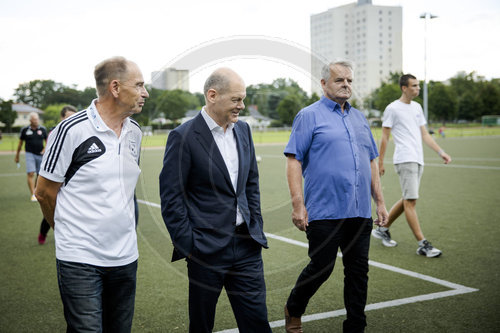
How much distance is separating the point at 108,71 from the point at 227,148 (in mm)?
814

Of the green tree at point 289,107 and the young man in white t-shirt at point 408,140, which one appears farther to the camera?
the young man in white t-shirt at point 408,140

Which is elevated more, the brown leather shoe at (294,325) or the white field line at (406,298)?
the brown leather shoe at (294,325)

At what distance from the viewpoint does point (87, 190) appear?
2.48 metres

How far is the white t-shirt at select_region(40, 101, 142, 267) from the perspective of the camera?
2455 millimetres

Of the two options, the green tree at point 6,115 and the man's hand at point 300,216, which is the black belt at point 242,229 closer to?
the man's hand at point 300,216

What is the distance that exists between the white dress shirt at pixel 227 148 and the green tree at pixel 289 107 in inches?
22.5

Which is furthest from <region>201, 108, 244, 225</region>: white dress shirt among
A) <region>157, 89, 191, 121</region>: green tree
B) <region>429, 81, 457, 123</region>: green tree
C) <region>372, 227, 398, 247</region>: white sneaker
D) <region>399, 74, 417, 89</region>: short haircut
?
<region>429, 81, 457, 123</region>: green tree

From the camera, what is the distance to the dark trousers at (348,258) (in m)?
3.49

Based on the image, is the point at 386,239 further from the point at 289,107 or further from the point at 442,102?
the point at 442,102

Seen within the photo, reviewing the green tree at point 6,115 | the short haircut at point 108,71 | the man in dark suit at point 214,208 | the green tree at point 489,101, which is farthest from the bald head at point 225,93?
the green tree at point 489,101

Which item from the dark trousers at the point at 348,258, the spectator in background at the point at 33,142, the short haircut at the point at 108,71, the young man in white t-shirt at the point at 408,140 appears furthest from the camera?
the spectator in background at the point at 33,142

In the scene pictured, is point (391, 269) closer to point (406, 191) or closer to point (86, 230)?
point (406, 191)

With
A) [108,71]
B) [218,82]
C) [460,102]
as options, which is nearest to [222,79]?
[218,82]

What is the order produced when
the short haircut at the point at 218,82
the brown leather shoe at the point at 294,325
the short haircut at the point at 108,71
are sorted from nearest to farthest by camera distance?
the short haircut at the point at 108,71 < the short haircut at the point at 218,82 < the brown leather shoe at the point at 294,325
